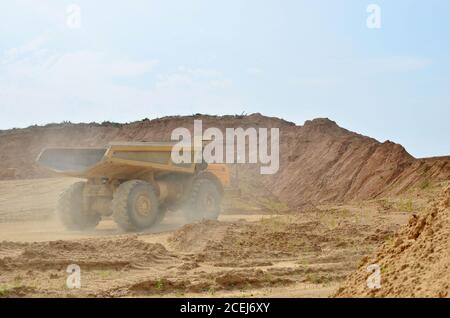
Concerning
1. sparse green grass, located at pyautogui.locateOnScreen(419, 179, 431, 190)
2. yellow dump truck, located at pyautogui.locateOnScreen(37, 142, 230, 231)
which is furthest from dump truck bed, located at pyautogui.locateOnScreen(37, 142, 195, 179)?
sparse green grass, located at pyautogui.locateOnScreen(419, 179, 431, 190)

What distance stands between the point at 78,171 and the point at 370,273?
10.6 meters

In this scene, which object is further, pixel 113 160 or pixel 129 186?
pixel 129 186

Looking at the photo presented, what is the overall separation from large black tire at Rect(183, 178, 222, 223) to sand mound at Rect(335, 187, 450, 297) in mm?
10536

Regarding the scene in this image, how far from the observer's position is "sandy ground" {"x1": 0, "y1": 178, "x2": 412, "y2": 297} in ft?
27.2

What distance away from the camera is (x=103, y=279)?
909 cm

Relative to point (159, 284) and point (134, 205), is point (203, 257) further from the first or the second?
point (134, 205)

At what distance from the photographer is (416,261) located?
607cm

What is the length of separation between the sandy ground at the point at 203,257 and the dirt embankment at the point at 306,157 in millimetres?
10341

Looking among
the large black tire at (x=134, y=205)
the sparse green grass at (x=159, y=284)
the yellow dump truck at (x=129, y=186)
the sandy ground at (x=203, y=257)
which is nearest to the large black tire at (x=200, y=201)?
the yellow dump truck at (x=129, y=186)

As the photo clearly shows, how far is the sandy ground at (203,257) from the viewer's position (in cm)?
829

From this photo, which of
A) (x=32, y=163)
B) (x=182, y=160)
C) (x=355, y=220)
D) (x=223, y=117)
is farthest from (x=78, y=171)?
(x=223, y=117)

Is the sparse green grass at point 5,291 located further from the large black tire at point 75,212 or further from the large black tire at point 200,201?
the large black tire at point 200,201

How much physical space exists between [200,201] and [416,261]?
1149 cm

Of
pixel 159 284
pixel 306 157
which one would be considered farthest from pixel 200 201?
pixel 306 157
